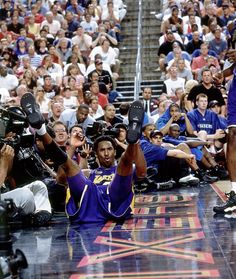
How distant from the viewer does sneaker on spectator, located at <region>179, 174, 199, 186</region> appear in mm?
11156

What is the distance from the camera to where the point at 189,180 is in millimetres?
11219

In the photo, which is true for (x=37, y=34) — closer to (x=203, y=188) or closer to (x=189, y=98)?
(x=189, y=98)

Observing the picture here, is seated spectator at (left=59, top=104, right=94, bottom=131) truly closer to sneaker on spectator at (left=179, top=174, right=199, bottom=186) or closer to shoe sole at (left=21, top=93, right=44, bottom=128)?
sneaker on spectator at (left=179, top=174, right=199, bottom=186)

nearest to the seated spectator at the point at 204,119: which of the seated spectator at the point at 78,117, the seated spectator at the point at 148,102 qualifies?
the seated spectator at the point at 78,117

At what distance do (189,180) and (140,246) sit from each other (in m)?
5.21

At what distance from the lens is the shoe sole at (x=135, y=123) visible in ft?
23.3

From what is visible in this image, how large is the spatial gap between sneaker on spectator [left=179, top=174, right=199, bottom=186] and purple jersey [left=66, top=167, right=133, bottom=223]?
139 inches

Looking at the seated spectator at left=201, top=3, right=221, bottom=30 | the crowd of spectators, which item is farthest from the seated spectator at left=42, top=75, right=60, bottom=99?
the seated spectator at left=201, top=3, right=221, bottom=30

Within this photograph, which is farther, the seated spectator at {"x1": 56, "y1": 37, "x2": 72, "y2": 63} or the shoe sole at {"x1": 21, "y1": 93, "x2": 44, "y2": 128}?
the seated spectator at {"x1": 56, "y1": 37, "x2": 72, "y2": 63}

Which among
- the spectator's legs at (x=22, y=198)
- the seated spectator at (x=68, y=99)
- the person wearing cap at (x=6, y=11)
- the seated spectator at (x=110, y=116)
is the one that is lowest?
the spectator's legs at (x=22, y=198)

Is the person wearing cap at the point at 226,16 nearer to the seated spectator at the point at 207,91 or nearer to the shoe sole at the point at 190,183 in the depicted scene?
the seated spectator at the point at 207,91

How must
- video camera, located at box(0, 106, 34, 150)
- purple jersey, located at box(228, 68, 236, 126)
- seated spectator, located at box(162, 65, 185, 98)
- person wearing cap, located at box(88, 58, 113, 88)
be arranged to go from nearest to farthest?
video camera, located at box(0, 106, 34, 150)
purple jersey, located at box(228, 68, 236, 126)
seated spectator, located at box(162, 65, 185, 98)
person wearing cap, located at box(88, 58, 113, 88)

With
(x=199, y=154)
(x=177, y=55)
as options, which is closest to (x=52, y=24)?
(x=177, y=55)

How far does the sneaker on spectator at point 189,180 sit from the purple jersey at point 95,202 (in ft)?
11.6
